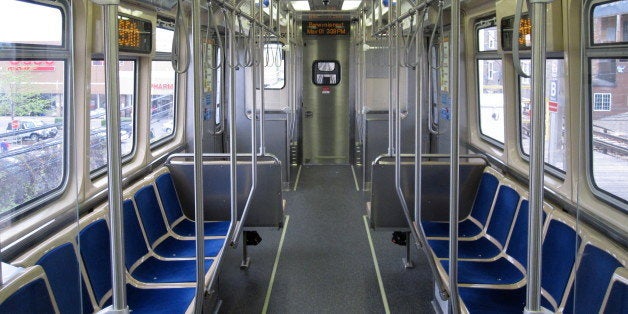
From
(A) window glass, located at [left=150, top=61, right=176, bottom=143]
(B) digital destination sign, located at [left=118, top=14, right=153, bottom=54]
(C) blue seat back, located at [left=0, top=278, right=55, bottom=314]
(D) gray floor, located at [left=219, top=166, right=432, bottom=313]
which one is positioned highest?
(B) digital destination sign, located at [left=118, top=14, right=153, bottom=54]

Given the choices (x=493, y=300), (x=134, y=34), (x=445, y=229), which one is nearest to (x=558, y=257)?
(x=493, y=300)

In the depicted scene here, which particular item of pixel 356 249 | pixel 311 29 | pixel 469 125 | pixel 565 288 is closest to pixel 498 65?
pixel 469 125

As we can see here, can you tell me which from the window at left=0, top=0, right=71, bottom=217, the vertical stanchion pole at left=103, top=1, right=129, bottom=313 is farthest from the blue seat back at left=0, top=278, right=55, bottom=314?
the vertical stanchion pole at left=103, top=1, right=129, bottom=313

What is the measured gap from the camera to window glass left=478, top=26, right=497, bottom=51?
5.56 meters

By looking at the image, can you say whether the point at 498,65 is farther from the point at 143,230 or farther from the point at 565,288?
the point at 143,230

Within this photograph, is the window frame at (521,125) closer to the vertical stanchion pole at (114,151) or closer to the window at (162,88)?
the vertical stanchion pole at (114,151)

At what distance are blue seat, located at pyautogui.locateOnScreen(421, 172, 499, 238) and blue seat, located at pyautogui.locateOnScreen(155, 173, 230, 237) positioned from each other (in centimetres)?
178

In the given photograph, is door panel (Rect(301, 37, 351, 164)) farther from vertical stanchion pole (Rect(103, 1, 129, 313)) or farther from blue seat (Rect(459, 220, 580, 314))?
vertical stanchion pole (Rect(103, 1, 129, 313))

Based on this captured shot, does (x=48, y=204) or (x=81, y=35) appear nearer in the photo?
(x=48, y=204)

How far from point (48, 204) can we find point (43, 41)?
87 centimetres

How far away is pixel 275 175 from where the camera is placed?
16.7 ft

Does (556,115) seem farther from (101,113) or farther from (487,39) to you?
(101,113)

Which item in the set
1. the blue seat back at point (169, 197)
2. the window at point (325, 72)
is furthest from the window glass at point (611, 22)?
the window at point (325, 72)

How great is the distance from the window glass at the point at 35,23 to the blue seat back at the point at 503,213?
10.3 feet
